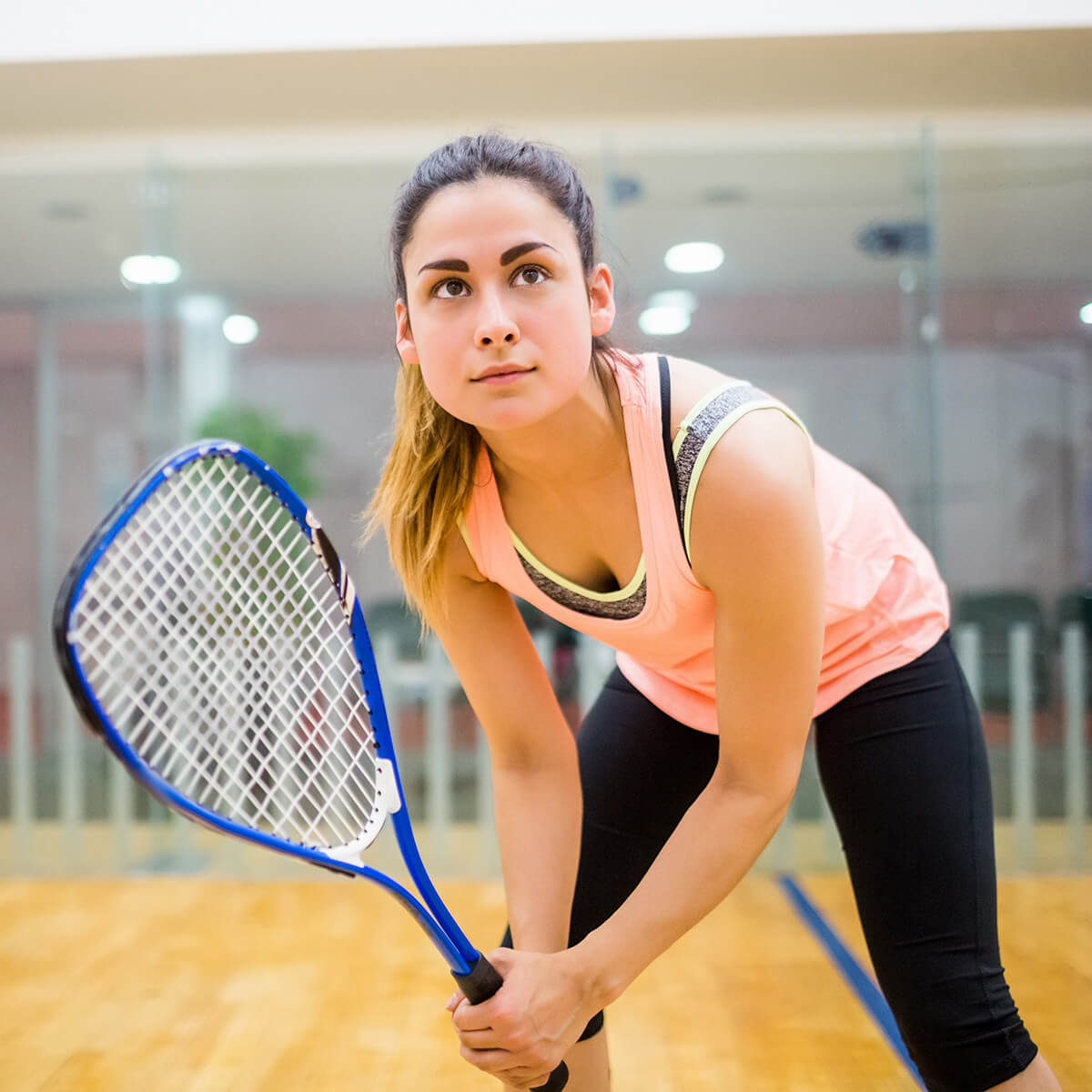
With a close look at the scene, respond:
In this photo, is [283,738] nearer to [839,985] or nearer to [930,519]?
[839,985]

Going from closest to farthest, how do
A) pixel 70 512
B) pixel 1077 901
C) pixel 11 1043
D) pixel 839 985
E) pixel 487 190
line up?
pixel 487 190 < pixel 11 1043 < pixel 839 985 < pixel 1077 901 < pixel 70 512

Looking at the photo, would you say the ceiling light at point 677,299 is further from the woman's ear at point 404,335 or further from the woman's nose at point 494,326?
the woman's nose at point 494,326

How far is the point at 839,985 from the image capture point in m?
2.01

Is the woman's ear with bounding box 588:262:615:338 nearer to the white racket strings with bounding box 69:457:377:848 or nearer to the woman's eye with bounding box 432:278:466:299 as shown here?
the woman's eye with bounding box 432:278:466:299

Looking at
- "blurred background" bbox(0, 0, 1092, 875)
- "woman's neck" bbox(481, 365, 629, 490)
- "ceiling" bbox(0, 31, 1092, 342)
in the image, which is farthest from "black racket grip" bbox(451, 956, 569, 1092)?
"ceiling" bbox(0, 31, 1092, 342)

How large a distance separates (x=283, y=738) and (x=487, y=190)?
46cm

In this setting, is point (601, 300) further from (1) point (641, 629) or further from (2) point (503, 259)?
(1) point (641, 629)

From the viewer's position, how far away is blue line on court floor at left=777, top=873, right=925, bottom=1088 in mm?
1740

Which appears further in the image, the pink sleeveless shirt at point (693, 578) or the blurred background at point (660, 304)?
the blurred background at point (660, 304)

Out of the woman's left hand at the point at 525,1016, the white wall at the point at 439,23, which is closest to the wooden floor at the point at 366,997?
the woman's left hand at the point at 525,1016

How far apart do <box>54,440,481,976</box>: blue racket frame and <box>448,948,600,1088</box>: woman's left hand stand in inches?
1.2

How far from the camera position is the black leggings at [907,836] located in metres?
0.91

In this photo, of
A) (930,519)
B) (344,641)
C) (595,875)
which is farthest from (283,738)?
(930,519)

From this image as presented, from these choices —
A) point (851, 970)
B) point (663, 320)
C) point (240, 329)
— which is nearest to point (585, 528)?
point (851, 970)
